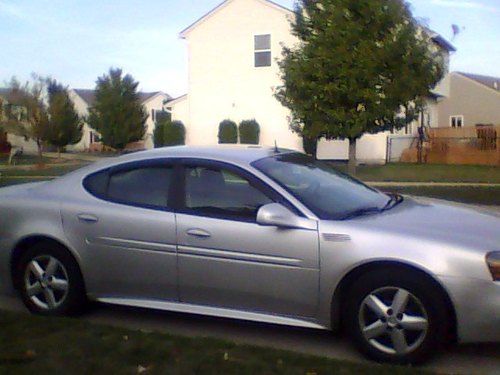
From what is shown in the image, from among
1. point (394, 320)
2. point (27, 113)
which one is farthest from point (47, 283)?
point (27, 113)

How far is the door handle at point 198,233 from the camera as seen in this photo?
546cm

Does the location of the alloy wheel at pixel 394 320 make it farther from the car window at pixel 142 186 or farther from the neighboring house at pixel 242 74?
the neighboring house at pixel 242 74

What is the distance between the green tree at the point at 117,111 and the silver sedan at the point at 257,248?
35.1m

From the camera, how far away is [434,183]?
2016cm

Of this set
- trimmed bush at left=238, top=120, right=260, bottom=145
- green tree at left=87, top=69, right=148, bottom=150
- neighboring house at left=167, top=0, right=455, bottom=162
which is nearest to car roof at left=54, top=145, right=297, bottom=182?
trimmed bush at left=238, top=120, right=260, bottom=145

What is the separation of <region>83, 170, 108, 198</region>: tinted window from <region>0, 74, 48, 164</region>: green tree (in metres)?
30.9

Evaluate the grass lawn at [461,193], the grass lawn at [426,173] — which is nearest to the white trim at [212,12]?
the grass lawn at [426,173]

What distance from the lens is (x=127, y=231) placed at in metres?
5.73

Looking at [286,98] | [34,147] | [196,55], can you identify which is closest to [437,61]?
[286,98]

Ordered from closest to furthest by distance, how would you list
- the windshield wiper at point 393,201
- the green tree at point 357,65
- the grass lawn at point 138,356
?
the grass lawn at point 138,356 → the windshield wiper at point 393,201 → the green tree at point 357,65

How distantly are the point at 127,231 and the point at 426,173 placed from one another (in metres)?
19.8

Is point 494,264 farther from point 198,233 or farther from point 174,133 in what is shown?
point 174,133

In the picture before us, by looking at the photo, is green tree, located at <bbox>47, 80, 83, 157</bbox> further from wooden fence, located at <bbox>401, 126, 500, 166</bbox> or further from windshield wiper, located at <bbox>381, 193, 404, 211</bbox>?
windshield wiper, located at <bbox>381, 193, 404, 211</bbox>

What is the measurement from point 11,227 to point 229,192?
6.34ft
